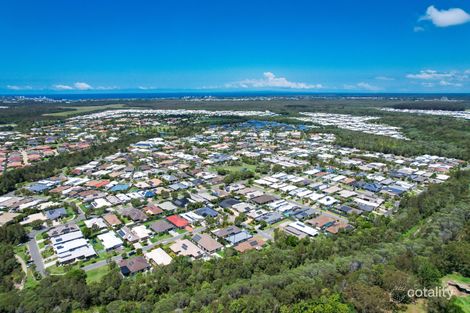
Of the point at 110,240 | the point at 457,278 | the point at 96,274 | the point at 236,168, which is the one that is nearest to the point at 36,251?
the point at 110,240

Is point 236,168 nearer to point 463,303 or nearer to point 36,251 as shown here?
point 36,251

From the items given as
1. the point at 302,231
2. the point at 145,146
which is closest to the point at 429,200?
the point at 302,231

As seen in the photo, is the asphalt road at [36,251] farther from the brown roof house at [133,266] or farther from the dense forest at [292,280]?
the brown roof house at [133,266]

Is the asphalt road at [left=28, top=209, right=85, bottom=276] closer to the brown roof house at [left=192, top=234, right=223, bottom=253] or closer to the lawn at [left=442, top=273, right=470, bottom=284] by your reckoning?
the brown roof house at [left=192, top=234, right=223, bottom=253]

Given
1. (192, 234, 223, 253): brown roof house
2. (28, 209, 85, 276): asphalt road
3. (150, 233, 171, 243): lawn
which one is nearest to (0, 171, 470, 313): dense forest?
(192, 234, 223, 253): brown roof house

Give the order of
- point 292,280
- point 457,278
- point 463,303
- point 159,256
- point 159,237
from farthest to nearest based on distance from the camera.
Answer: point 159,237, point 159,256, point 457,278, point 292,280, point 463,303

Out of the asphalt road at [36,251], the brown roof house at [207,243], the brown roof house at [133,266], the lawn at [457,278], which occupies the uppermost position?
the lawn at [457,278]

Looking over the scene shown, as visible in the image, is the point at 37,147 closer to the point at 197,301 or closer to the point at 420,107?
the point at 197,301

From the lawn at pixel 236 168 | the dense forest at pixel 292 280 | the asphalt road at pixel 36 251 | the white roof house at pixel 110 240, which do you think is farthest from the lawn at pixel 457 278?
the lawn at pixel 236 168
